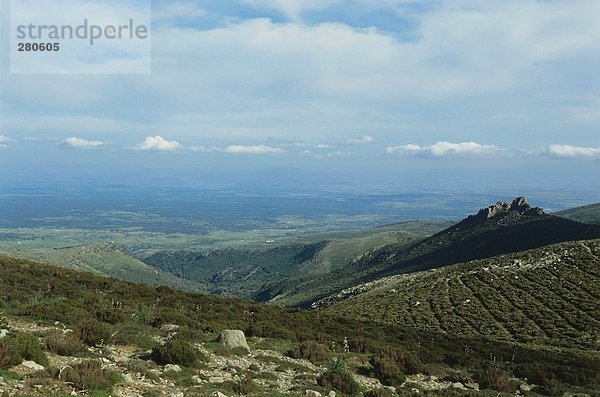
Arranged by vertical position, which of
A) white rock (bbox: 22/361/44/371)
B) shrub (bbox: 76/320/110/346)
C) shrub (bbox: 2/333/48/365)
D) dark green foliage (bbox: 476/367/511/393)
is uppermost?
shrub (bbox: 2/333/48/365)

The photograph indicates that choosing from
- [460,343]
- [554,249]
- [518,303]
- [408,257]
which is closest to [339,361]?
[460,343]

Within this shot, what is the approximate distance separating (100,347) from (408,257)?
158101 mm

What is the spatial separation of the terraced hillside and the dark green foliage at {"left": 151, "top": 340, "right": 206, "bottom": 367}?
2852 centimetres

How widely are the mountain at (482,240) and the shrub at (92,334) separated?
286 ft

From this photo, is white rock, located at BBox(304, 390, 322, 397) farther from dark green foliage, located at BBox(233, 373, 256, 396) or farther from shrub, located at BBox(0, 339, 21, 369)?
shrub, located at BBox(0, 339, 21, 369)

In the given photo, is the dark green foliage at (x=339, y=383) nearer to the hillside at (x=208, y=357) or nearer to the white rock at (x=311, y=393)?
the hillside at (x=208, y=357)

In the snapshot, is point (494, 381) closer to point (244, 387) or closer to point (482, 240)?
point (244, 387)

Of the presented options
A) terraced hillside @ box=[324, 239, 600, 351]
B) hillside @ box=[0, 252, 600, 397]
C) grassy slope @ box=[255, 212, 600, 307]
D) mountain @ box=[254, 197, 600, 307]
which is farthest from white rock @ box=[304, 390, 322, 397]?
grassy slope @ box=[255, 212, 600, 307]

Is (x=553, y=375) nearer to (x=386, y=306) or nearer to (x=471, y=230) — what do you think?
(x=386, y=306)

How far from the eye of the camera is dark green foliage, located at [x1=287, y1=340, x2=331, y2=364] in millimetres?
18594

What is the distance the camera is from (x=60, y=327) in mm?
17516

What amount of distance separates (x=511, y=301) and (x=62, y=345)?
146 feet

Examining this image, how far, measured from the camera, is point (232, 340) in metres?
18.6

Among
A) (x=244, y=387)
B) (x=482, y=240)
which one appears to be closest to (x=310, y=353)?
(x=244, y=387)
